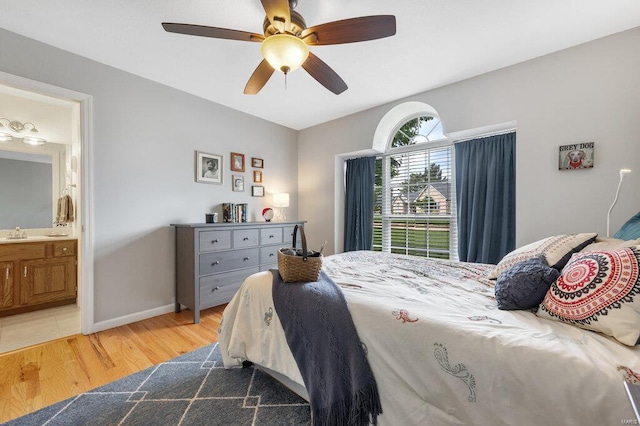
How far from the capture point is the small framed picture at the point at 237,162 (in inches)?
140

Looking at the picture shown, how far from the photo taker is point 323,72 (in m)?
1.97

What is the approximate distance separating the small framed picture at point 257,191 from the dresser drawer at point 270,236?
0.71m

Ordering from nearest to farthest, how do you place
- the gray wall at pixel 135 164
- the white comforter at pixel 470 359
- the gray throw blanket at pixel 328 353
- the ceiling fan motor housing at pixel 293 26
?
the white comforter at pixel 470 359 < the gray throw blanket at pixel 328 353 < the ceiling fan motor housing at pixel 293 26 < the gray wall at pixel 135 164

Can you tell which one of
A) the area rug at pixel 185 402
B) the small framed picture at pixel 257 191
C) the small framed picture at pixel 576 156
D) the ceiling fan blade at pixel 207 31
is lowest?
the area rug at pixel 185 402

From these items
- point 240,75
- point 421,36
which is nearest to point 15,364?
point 240,75

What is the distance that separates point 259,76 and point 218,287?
2.17 metres

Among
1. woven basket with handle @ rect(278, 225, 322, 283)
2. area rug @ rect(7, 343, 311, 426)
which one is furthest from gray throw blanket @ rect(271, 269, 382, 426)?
area rug @ rect(7, 343, 311, 426)

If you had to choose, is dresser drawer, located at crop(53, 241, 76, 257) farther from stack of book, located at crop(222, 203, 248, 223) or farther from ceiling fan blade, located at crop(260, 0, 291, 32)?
ceiling fan blade, located at crop(260, 0, 291, 32)

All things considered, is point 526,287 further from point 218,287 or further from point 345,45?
point 218,287

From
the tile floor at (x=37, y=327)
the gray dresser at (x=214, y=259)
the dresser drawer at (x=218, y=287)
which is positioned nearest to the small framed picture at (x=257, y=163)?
the gray dresser at (x=214, y=259)

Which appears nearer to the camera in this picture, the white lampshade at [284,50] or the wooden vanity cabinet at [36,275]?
the white lampshade at [284,50]

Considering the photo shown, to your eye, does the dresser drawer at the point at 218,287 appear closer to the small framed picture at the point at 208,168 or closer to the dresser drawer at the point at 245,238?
the dresser drawer at the point at 245,238

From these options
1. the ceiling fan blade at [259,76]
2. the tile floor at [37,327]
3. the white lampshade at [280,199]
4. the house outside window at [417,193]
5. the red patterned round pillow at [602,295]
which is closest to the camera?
the red patterned round pillow at [602,295]

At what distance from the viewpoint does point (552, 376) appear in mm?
779
